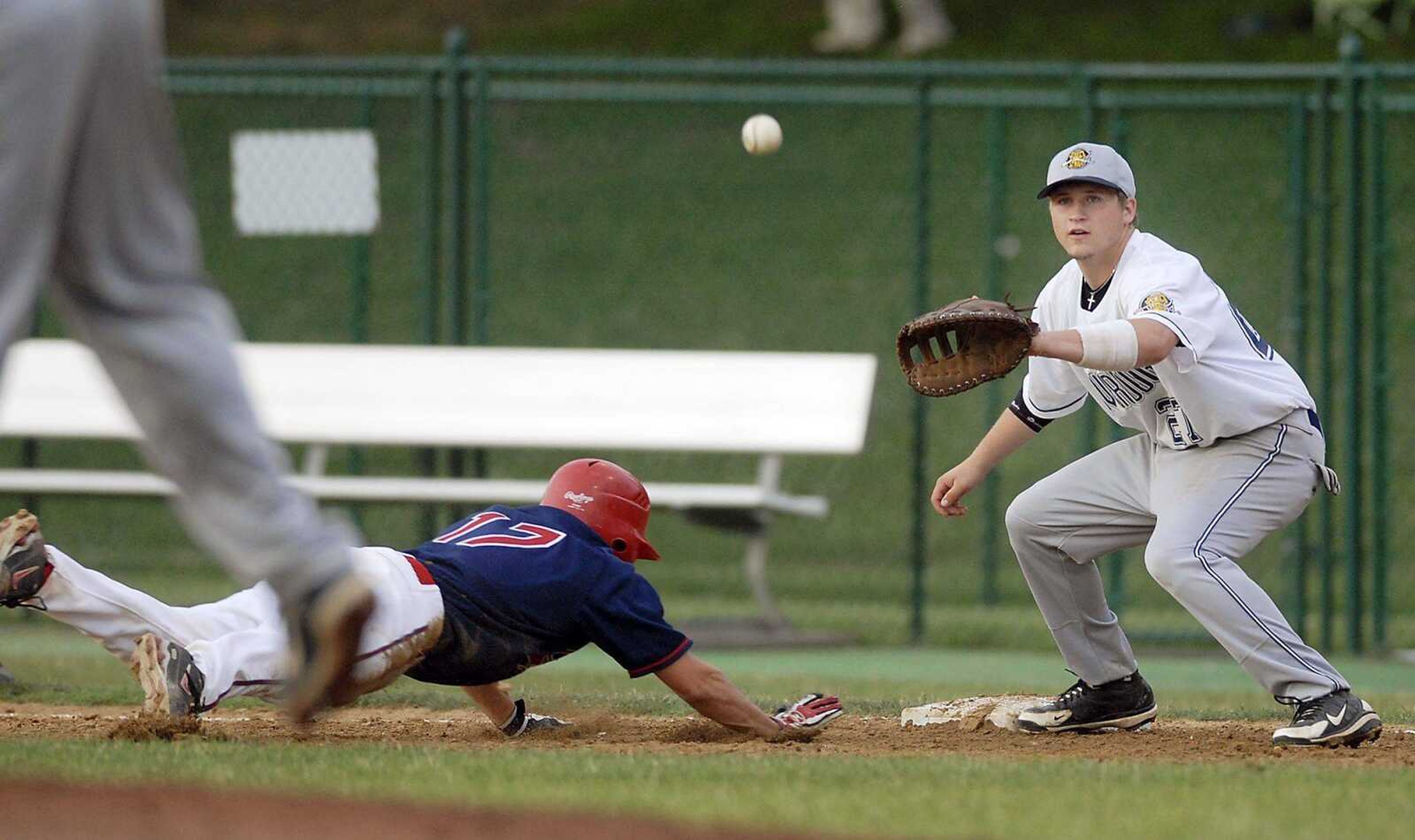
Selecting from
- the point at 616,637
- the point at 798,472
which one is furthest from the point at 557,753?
the point at 798,472

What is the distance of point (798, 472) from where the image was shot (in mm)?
13844

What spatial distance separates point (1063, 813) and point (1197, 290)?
1939mm

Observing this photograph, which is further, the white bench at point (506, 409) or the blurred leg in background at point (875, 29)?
the blurred leg in background at point (875, 29)

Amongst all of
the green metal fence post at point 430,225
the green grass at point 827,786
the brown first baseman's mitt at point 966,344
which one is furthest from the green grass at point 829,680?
the green metal fence post at point 430,225

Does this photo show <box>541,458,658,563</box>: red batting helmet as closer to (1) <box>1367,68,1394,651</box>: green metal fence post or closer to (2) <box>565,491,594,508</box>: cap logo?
(2) <box>565,491,594,508</box>: cap logo

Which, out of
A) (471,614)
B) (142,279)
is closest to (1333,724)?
(471,614)

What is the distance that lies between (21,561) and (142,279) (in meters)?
1.84

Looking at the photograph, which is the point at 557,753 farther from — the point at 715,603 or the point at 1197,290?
the point at 715,603

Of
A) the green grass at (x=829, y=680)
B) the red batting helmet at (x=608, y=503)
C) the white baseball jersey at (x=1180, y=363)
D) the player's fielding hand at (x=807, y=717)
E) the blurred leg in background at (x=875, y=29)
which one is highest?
the blurred leg in background at (x=875, y=29)

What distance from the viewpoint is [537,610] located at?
476cm

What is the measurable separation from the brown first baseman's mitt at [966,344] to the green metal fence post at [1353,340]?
429 centimetres

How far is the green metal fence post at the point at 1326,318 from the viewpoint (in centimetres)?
876

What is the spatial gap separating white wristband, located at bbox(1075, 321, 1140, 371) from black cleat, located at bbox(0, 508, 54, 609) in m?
2.80

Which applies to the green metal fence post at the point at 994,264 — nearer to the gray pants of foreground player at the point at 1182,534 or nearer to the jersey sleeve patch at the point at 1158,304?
the gray pants of foreground player at the point at 1182,534
